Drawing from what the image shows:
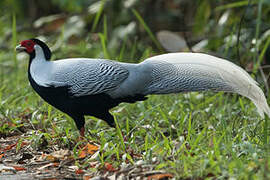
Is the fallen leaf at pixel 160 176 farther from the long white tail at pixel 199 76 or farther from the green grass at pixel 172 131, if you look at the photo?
the long white tail at pixel 199 76

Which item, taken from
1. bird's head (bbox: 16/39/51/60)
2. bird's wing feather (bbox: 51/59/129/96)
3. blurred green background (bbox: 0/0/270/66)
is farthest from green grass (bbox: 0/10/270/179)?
blurred green background (bbox: 0/0/270/66)

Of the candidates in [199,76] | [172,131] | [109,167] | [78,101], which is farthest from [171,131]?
[109,167]

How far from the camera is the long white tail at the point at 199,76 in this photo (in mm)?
3373

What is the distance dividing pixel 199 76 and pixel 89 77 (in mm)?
868

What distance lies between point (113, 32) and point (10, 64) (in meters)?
1.82

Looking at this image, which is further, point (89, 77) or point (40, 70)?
point (40, 70)

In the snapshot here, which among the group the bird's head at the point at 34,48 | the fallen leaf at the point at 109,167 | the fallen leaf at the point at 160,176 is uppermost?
the bird's head at the point at 34,48

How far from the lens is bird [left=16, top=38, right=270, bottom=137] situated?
359 cm

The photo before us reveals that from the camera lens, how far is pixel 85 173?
312cm

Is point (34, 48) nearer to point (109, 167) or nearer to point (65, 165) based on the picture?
point (65, 165)

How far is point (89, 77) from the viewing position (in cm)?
370

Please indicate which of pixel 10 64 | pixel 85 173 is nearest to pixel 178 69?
pixel 85 173

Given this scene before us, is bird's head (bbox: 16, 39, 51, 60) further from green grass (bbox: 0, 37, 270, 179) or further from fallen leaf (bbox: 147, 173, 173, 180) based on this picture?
fallen leaf (bbox: 147, 173, 173, 180)

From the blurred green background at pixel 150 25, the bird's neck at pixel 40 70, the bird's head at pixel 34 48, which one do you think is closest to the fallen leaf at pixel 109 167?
the bird's neck at pixel 40 70
